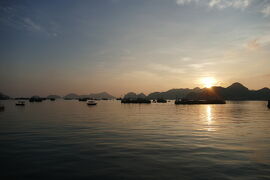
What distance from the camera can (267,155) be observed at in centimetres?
1739

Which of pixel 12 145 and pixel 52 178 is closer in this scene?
pixel 52 178

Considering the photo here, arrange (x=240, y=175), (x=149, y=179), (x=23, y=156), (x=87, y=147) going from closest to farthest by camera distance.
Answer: (x=149, y=179), (x=240, y=175), (x=23, y=156), (x=87, y=147)

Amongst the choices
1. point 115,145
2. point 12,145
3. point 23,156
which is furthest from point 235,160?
point 12,145

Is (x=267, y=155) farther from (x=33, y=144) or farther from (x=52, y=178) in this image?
(x=33, y=144)

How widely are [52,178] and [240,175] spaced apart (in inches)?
440

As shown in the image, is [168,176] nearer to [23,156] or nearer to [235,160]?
[235,160]

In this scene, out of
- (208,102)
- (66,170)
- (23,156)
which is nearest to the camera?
(66,170)

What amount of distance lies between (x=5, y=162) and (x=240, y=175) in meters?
16.1

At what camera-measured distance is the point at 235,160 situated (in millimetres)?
15773

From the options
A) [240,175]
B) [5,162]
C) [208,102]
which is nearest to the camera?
[240,175]

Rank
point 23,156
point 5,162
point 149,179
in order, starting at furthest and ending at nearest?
point 23,156 → point 5,162 → point 149,179

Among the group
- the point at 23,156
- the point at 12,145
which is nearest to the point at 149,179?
the point at 23,156

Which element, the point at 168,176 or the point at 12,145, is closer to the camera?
the point at 168,176

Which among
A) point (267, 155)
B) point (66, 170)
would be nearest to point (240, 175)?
point (267, 155)
